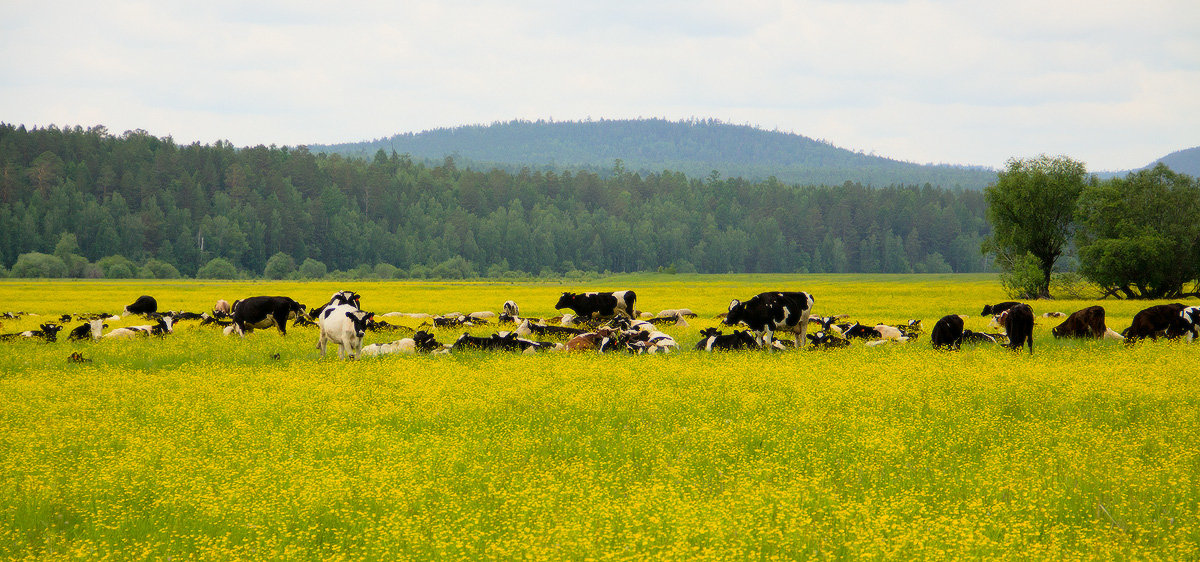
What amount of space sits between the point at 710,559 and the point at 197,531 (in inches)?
193

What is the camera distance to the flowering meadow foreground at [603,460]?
7789 mm

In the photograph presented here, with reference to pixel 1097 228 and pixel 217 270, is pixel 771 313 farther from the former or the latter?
pixel 217 270

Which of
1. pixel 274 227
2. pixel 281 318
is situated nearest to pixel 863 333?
pixel 281 318

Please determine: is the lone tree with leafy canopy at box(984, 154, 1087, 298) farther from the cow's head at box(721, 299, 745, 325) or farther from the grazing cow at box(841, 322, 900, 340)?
the cow's head at box(721, 299, 745, 325)

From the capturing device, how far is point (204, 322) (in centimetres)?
3067

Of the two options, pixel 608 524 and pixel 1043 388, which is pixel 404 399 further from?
pixel 1043 388

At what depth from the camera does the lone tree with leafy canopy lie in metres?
61.1

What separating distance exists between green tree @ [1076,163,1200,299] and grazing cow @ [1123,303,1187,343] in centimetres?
3566

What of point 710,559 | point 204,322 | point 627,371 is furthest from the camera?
point 204,322

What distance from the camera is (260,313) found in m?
26.2

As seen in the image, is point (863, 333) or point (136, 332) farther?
point (863, 333)

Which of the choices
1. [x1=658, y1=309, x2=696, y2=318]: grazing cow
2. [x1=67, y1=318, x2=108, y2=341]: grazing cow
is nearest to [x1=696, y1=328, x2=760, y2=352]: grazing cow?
[x1=658, y1=309, x2=696, y2=318]: grazing cow

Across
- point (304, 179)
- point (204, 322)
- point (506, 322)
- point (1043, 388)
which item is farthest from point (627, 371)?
point (304, 179)

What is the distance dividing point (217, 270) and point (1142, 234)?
424ft
